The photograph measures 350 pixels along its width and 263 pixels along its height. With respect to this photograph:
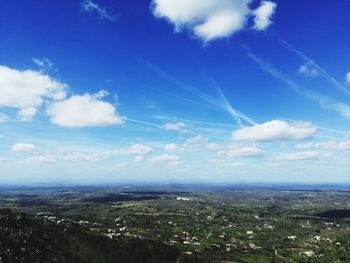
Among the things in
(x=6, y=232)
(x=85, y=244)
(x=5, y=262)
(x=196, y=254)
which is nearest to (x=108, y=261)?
(x=85, y=244)

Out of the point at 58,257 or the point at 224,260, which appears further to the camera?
the point at 224,260

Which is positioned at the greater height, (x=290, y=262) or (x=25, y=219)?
(x=25, y=219)

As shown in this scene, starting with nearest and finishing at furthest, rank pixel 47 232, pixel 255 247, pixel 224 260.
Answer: pixel 47 232
pixel 224 260
pixel 255 247

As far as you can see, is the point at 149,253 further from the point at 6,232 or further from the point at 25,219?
the point at 6,232

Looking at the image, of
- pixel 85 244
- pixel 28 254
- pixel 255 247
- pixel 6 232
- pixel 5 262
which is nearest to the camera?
pixel 5 262

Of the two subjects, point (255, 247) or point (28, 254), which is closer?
point (28, 254)

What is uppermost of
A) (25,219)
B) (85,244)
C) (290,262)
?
(25,219)

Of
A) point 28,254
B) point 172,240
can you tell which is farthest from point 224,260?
point 28,254

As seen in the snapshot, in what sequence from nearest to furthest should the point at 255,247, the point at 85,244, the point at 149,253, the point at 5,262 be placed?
the point at 5,262 < the point at 85,244 < the point at 149,253 < the point at 255,247

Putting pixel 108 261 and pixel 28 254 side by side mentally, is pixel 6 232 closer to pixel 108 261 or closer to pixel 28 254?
pixel 28 254

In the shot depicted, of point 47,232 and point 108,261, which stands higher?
point 47,232
